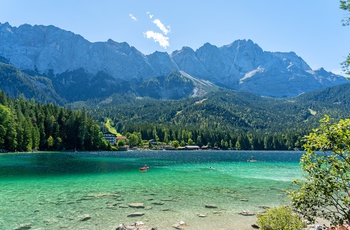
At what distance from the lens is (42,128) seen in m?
150

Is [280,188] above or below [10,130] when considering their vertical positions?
below

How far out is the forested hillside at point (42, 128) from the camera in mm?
124562

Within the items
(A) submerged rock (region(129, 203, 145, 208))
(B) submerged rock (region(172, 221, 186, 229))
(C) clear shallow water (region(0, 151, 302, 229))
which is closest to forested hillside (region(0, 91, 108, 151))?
(C) clear shallow water (region(0, 151, 302, 229))

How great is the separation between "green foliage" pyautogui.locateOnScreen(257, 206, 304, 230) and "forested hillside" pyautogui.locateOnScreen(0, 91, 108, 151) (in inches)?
4735

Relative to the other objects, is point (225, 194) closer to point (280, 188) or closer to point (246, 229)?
point (280, 188)

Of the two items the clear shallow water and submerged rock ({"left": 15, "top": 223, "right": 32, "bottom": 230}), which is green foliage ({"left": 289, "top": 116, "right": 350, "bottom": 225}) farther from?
submerged rock ({"left": 15, "top": 223, "right": 32, "bottom": 230})

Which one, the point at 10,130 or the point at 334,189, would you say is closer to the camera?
the point at 334,189

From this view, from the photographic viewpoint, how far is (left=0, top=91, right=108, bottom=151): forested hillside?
124562mm

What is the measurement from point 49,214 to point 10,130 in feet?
356

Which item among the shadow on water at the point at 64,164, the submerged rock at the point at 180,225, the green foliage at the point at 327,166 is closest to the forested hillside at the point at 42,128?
the shadow on water at the point at 64,164

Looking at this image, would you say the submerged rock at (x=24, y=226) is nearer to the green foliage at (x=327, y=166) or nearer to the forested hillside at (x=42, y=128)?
the green foliage at (x=327, y=166)

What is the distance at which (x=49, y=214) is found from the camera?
29703mm

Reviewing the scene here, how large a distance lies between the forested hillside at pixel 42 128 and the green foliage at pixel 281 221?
120261mm

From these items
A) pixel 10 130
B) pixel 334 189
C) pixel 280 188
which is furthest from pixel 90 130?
pixel 334 189
